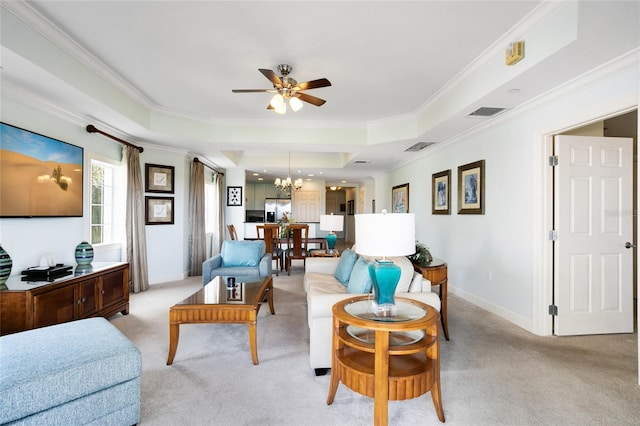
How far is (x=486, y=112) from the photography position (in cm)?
361

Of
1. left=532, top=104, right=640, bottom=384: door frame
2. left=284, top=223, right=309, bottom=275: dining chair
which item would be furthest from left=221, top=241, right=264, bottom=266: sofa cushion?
left=532, top=104, right=640, bottom=384: door frame

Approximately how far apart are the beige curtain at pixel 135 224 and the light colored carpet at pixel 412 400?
1489mm

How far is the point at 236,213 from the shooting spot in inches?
330

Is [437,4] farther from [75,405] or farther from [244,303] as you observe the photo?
[75,405]

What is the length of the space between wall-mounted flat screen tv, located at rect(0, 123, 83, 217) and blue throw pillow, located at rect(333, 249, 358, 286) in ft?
10.3

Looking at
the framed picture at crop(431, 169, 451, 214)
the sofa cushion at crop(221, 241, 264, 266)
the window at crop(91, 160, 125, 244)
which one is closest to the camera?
the window at crop(91, 160, 125, 244)

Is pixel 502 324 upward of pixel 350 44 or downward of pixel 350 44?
downward

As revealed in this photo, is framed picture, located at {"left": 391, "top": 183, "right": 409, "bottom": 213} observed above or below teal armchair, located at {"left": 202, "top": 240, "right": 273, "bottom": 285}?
above

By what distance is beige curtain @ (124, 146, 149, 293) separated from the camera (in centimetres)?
470

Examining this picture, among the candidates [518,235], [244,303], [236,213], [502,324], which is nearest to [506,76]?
[518,235]

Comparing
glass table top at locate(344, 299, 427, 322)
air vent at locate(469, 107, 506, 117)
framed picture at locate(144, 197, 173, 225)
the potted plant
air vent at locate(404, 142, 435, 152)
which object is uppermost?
air vent at locate(469, 107, 506, 117)

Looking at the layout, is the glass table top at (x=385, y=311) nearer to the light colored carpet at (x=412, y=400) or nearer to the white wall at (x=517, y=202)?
the light colored carpet at (x=412, y=400)

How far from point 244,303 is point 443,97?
10.7ft

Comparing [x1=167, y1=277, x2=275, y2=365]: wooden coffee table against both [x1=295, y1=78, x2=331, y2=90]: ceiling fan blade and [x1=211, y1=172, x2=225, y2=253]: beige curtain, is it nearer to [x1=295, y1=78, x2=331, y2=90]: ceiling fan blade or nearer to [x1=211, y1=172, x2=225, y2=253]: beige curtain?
[x1=295, y1=78, x2=331, y2=90]: ceiling fan blade
